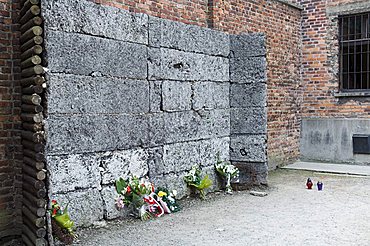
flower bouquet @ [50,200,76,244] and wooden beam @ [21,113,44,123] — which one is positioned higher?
wooden beam @ [21,113,44,123]

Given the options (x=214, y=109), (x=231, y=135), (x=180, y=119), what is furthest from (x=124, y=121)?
(x=231, y=135)

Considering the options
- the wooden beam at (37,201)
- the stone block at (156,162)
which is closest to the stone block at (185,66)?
the stone block at (156,162)

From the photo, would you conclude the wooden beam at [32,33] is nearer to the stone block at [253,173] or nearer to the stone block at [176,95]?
the stone block at [176,95]

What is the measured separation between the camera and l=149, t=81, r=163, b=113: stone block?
6.71 metres

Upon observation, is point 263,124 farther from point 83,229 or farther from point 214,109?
point 83,229

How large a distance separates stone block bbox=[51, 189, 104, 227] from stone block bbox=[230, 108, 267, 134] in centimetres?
330

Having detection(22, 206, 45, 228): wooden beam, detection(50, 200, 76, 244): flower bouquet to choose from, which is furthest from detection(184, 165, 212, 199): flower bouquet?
detection(22, 206, 45, 228): wooden beam

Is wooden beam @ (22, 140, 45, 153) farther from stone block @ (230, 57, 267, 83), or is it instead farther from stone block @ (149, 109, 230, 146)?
stone block @ (230, 57, 267, 83)

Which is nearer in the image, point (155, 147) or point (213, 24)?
point (155, 147)

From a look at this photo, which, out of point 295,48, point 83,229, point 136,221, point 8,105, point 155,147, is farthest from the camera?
point 295,48

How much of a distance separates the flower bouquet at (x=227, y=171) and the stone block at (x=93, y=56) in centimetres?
237

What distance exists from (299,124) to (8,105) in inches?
320

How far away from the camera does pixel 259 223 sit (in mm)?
6043

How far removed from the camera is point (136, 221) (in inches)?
243
